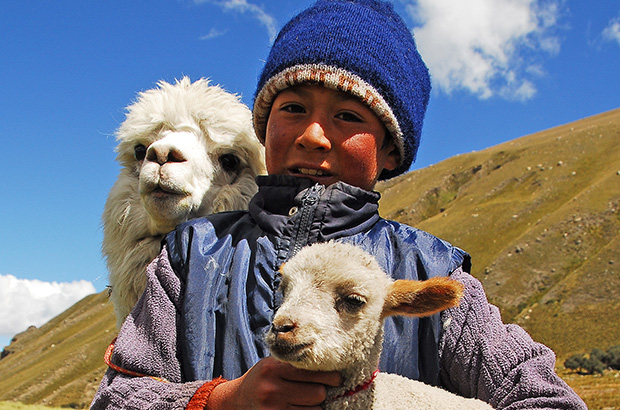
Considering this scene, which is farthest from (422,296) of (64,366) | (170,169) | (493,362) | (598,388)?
(64,366)

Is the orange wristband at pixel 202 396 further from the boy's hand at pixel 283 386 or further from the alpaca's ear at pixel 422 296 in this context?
the alpaca's ear at pixel 422 296

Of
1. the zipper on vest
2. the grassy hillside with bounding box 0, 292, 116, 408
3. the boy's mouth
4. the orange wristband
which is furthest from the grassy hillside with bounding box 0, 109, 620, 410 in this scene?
the orange wristband

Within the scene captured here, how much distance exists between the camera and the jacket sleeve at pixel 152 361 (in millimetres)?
1741

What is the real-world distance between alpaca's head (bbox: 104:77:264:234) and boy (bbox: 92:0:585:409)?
0.57 meters

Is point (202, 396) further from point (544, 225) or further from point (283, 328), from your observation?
point (544, 225)

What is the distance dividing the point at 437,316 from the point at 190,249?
95 cm

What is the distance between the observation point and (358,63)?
2326 millimetres

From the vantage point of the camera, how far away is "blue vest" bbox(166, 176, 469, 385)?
1.94 metres

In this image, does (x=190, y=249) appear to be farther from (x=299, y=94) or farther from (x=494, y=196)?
(x=494, y=196)

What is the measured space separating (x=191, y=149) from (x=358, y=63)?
1.12 m

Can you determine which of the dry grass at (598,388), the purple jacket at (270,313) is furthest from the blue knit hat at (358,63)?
the dry grass at (598,388)

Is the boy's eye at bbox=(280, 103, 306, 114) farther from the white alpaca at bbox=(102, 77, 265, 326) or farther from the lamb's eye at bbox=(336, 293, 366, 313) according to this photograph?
the lamb's eye at bbox=(336, 293, 366, 313)

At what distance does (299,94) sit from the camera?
233cm

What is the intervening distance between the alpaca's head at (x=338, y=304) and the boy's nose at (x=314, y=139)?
65cm
